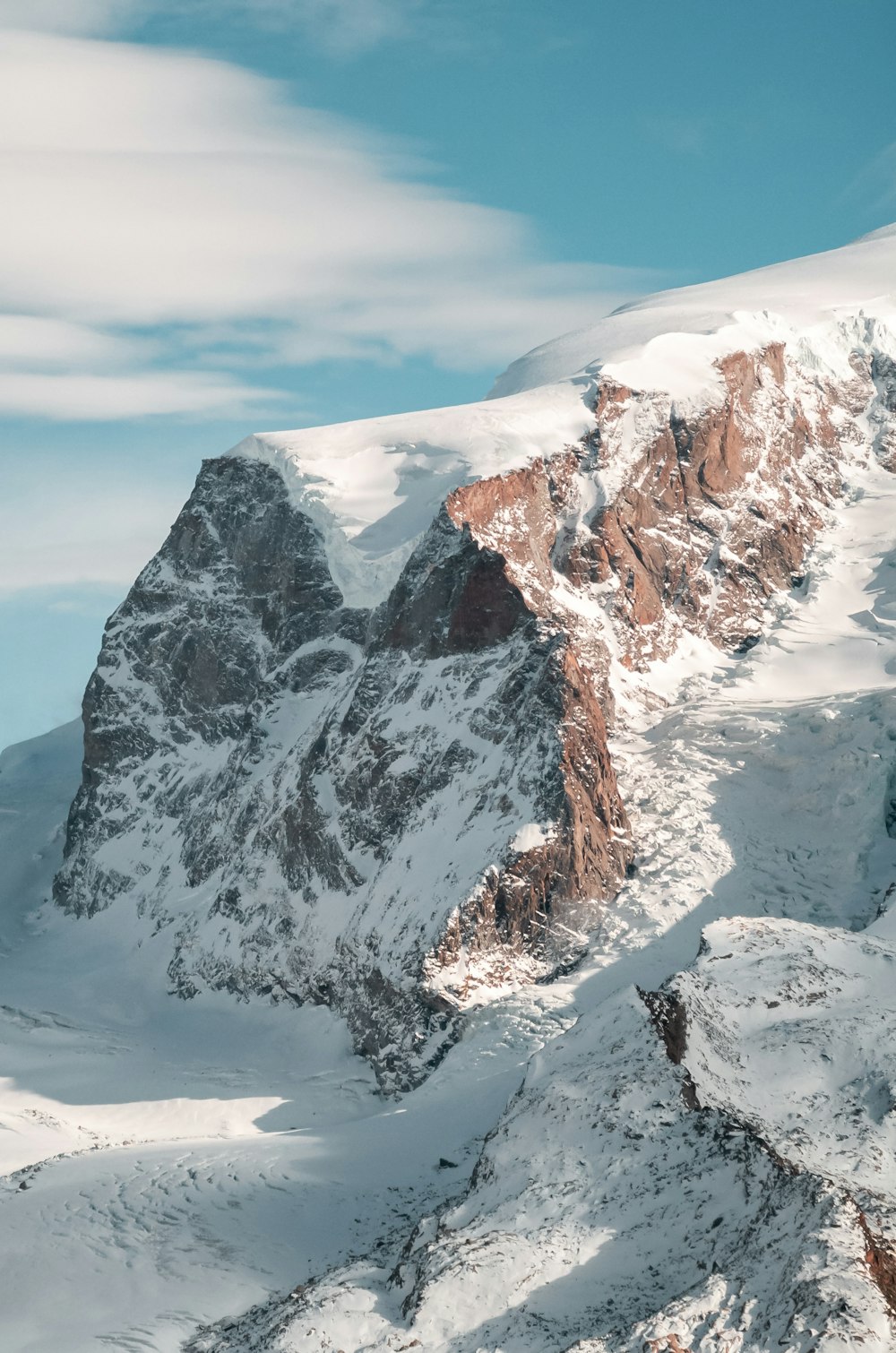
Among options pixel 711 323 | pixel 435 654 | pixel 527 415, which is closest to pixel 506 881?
pixel 435 654

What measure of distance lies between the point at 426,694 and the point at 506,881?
14.8 meters

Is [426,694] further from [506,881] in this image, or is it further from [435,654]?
[506,881]

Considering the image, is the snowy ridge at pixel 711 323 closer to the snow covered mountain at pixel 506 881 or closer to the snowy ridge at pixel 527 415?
the snowy ridge at pixel 527 415

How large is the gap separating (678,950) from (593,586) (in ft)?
95.7

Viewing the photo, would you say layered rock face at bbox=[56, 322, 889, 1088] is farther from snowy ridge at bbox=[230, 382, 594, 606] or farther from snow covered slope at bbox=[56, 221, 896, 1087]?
snowy ridge at bbox=[230, 382, 594, 606]

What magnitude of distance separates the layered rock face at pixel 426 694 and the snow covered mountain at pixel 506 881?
29cm

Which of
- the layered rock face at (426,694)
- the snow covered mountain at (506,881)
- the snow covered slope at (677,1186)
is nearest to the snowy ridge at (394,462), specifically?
the snow covered mountain at (506,881)

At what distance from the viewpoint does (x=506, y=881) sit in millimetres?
86188

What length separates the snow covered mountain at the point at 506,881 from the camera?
51.0 metres

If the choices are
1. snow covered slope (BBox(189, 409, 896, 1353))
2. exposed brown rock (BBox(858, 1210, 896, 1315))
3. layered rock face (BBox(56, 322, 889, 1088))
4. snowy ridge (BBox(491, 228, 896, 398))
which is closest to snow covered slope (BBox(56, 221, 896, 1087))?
layered rock face (BBox(56, 322, 889, 1088))

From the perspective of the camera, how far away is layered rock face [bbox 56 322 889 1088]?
8769cm

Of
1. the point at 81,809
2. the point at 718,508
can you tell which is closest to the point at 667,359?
the point at 718,508

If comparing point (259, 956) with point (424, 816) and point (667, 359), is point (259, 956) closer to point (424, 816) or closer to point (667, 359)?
point (424, 816)

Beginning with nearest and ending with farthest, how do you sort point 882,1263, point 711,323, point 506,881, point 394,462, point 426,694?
point 882,1263, point 506,881, point 426,694, point 394,462, point 711,323
